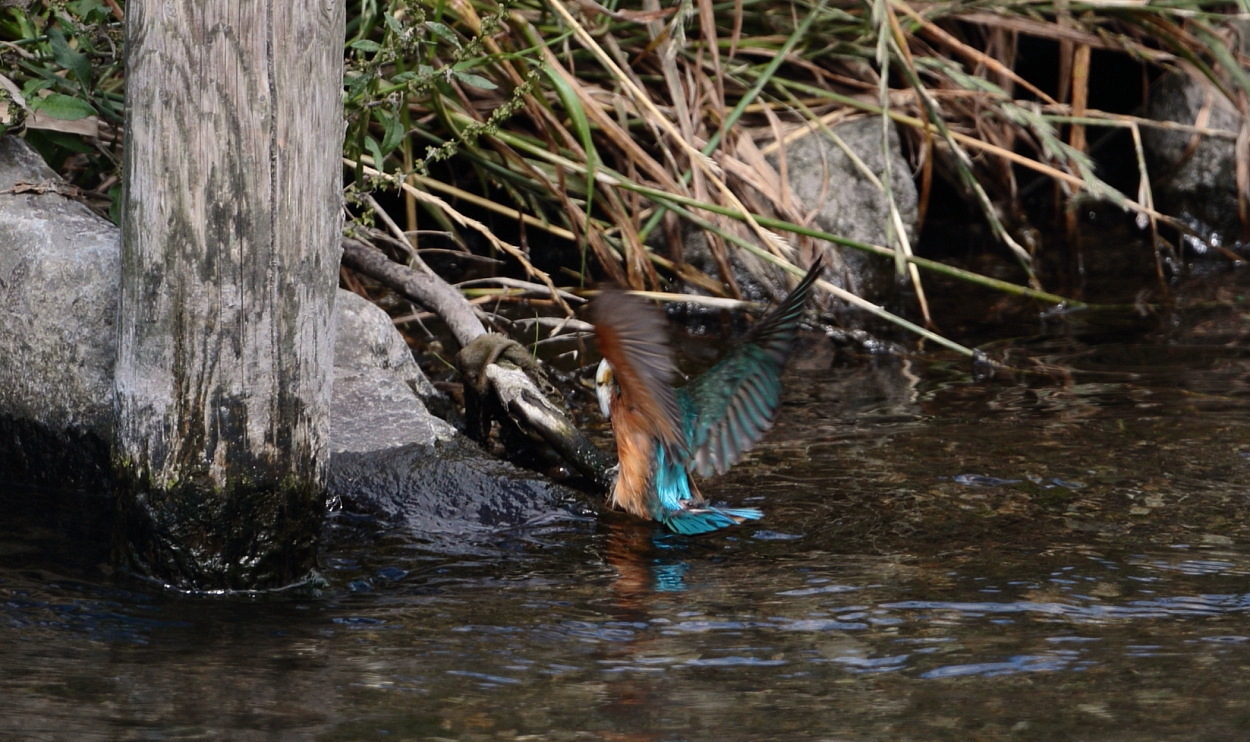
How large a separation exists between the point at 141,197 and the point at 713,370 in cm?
175

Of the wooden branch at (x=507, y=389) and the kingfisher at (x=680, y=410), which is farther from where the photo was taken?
the wooden branch at (x=507, y=389)

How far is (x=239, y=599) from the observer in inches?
120

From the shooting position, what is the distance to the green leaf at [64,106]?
372 cm

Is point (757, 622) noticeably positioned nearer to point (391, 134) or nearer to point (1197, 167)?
point (391, 134)

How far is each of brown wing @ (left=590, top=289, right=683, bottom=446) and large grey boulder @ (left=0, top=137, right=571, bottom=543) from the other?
1.04 ft

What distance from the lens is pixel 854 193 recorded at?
6.69m

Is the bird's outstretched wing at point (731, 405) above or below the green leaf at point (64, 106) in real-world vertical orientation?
below

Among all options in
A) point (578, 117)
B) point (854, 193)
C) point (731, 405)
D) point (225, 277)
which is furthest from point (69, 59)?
point (854, 193)

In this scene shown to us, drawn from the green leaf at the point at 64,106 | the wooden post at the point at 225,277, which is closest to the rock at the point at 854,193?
the green leaf at the point at 64,106

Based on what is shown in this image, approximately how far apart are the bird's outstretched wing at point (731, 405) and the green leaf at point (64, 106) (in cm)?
173

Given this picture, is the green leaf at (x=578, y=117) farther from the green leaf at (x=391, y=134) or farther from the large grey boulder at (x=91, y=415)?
the large grey boulder at (x=91, y=415)

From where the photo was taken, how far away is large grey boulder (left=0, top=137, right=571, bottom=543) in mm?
3674

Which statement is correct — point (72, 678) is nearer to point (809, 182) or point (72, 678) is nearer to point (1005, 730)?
point (1005, 730)

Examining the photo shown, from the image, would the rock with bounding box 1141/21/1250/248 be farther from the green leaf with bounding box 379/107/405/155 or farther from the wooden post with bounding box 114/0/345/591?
the wooden post with bounding box 114/0/345/591
